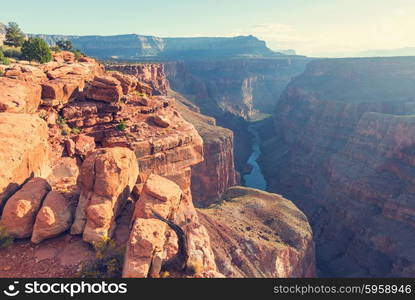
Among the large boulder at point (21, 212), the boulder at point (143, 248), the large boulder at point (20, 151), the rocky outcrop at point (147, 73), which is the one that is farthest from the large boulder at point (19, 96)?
the rocky outcrop at point (147, 73)

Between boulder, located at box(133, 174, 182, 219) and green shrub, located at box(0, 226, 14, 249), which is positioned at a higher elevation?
boulder, located at box(133, 174, 182, 219)

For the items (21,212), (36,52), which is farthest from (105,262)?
(36,52)

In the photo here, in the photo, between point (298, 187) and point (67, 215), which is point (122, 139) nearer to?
point (67, 215)

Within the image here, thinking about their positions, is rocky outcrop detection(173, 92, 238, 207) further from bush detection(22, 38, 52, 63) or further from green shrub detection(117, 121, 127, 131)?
green shrub detection(117, 121, 127, 131)

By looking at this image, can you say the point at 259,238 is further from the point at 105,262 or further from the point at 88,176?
the point at 88,176

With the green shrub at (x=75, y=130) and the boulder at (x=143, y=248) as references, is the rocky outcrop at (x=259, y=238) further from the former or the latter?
the boulder at (x=143, y=248)

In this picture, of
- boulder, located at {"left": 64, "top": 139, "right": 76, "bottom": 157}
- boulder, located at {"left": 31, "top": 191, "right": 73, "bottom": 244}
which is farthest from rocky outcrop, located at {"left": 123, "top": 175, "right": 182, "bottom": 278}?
boulder, located at {"left": 64, "top": 139, "right": 76, "bottom": 157}
